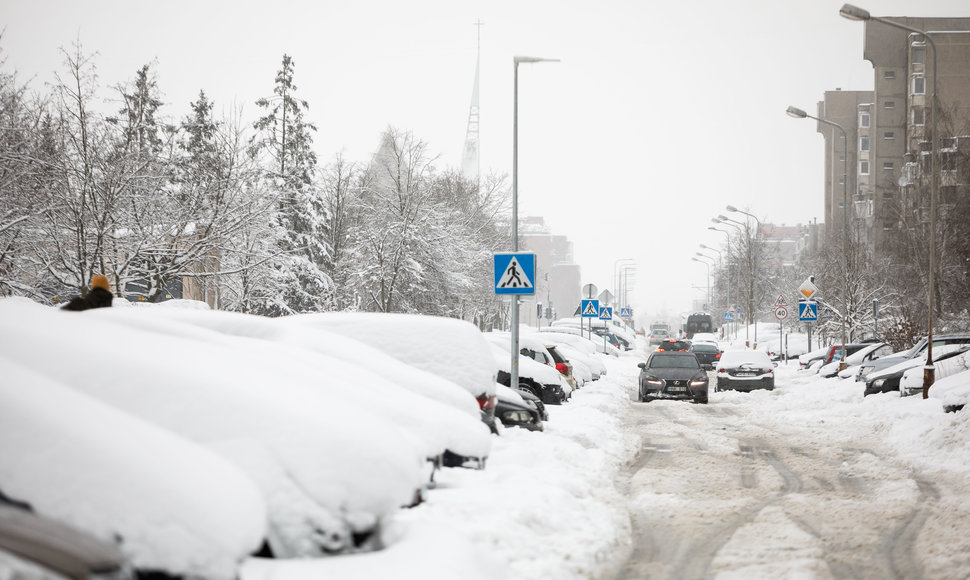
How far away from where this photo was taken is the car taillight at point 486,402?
1100 centimetres

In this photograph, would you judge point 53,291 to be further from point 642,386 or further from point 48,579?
point 48,579

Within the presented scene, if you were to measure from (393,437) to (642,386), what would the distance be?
1809 cm

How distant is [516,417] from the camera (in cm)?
1319

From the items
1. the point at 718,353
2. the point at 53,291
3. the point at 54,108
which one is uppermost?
the point at 54,108

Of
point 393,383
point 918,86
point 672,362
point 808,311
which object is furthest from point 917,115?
point 393,383

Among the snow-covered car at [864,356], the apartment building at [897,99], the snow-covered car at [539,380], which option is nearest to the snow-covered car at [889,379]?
the snow-covered car at [864,356]

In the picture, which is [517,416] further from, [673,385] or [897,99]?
[897,99]

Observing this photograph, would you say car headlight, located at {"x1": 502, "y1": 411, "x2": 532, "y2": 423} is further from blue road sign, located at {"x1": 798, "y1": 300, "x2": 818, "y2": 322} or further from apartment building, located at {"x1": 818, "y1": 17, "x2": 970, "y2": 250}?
apartment building, located at {"x1": 818, "y1": 17, "x2": 970, "y2": 250}

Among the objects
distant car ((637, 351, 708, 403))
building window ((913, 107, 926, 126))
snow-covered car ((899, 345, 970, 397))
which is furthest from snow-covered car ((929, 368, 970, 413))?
building window ((913, 107, 926, 126))

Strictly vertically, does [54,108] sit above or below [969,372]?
above

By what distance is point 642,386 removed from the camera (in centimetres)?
2342

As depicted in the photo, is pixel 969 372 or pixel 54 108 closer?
pixel 969 372

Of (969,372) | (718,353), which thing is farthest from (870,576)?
(718,353)

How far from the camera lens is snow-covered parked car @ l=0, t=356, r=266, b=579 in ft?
13.1
